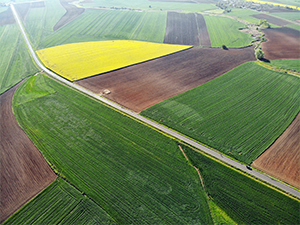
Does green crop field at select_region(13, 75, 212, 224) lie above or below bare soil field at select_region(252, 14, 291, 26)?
below

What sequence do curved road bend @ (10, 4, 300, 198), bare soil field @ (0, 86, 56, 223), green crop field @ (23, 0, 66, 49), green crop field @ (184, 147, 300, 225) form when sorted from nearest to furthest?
green crop field @ (184, 147, 300, 225)
bare soil field @ (0, 86, 56, 223)
curved road bend @ (10, 4, 300, 198)
green crop field @ (23, 0, 66, 49)

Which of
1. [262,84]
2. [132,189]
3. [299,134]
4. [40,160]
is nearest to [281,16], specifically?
[262,84]

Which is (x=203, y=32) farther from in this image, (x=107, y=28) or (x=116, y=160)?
(x=116, y=160)

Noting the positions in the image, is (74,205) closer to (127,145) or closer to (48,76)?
(127,145)

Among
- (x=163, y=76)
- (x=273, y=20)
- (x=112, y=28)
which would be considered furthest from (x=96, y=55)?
(x=273, y=20)

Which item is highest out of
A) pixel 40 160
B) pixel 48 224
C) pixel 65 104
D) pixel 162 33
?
pixel 162 33

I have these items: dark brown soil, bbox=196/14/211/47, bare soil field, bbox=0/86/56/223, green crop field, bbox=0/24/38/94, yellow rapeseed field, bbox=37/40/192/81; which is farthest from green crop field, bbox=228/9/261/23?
bare soil field, bbox=0/86/56/223

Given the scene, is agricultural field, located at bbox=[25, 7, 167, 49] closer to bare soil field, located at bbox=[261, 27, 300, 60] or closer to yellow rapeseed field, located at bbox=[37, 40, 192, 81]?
yellow rapeseed field, located at bbox=[37, 40, 192, 81]
